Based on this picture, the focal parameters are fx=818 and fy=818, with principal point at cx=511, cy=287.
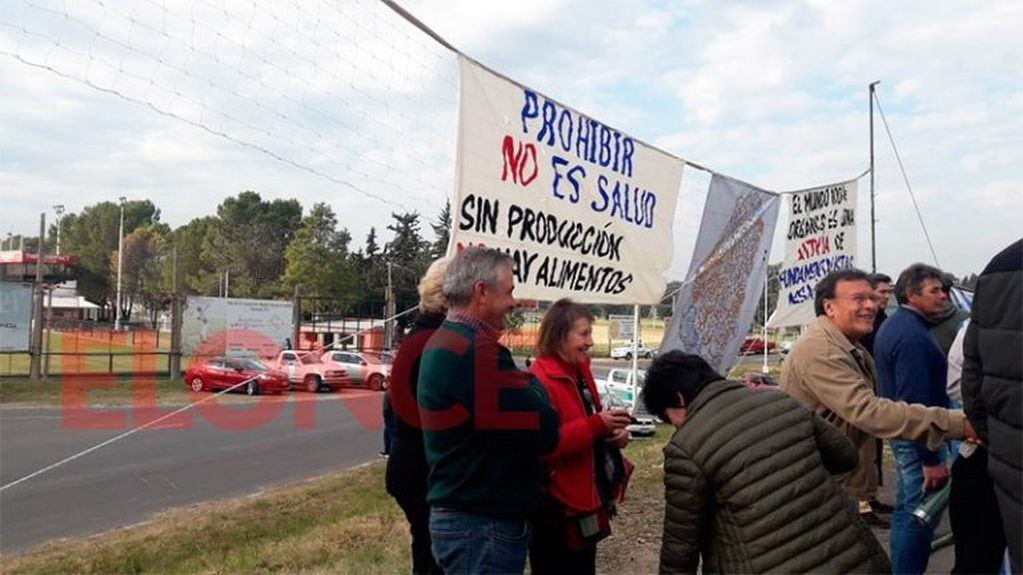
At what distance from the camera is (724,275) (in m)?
6.75

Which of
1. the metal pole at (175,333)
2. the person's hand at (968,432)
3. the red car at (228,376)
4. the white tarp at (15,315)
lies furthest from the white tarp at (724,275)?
the metal pole at (175,333)

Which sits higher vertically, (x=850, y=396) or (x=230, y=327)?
(x=850, y=396)

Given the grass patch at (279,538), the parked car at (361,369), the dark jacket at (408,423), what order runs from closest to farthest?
the dark jacket at (408,423) < the grass patch at (279,538) < the parked car at (361,369)

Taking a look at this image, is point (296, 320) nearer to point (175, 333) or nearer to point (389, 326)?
point (175, 333)

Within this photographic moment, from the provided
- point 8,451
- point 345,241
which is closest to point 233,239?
point 345,241

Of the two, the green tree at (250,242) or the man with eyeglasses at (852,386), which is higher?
the green tree at (250,242)

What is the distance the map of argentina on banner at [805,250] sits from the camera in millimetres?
7895

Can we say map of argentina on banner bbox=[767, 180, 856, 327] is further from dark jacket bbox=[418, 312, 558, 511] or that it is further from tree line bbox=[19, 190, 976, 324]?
tree line bbox=[19, 190, 976, 324]

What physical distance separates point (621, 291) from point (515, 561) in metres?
2.77

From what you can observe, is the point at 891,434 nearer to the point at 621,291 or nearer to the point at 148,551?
the point at 621,291

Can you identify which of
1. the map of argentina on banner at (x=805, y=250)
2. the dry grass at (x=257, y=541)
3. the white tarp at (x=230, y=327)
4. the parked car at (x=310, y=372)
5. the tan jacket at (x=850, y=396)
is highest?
the map of argentina on banner at (x=805, y=250)

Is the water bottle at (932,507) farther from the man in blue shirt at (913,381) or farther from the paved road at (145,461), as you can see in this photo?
the paved road at (145,461)

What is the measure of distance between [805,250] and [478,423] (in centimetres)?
A: 624

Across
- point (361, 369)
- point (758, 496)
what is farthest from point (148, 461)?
point (361, 369)
